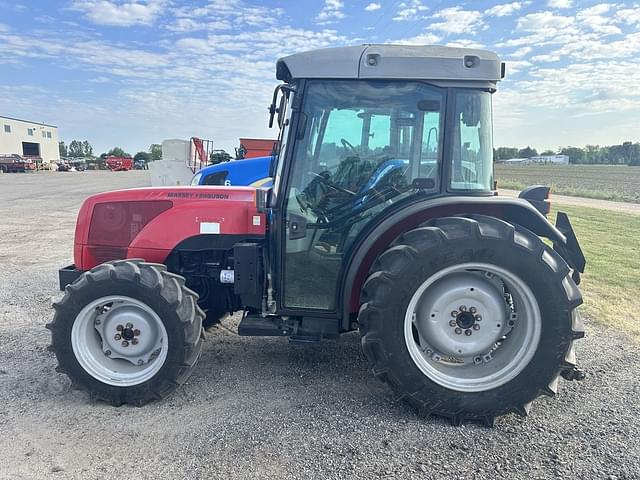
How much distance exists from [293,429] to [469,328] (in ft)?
4.33

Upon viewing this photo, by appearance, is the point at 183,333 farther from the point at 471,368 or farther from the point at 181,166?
the point at 181,166

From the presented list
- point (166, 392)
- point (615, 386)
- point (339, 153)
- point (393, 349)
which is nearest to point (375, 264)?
point (393, 349)

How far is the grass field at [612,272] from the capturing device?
5289 millimetres

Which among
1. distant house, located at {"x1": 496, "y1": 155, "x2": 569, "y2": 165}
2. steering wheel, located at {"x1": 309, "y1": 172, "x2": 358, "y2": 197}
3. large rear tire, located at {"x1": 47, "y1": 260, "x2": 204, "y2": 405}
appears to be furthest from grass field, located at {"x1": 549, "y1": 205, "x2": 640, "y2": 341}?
distant house, located at {"x1": 496, "y1": 155, "x2": 569, "y2": 165}

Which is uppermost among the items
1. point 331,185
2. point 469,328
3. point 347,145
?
point 347,145

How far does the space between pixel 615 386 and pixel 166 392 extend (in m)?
3.32

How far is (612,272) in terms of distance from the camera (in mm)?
7293

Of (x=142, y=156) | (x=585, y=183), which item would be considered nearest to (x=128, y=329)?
(x=585, y=183)

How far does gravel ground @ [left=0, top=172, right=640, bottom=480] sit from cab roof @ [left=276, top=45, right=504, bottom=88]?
2.19m

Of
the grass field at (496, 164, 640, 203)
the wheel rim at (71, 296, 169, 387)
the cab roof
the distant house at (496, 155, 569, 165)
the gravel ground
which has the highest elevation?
the cab roof

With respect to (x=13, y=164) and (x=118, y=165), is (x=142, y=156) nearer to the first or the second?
(x=118, y=165)

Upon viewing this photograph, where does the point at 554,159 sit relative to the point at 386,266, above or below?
above

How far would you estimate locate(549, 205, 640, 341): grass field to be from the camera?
5289 millimetres

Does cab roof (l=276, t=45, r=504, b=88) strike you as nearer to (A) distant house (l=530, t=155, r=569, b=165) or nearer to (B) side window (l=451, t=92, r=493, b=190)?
(B) side window (l=451, t=92, r=493, b=190)
